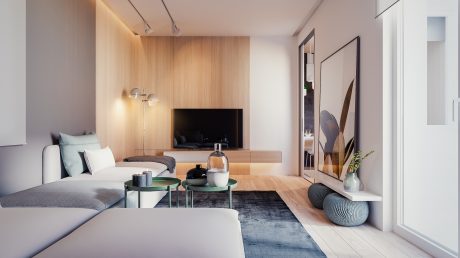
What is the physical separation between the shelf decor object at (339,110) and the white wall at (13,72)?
127 inches

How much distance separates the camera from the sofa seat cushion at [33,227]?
4.39ft

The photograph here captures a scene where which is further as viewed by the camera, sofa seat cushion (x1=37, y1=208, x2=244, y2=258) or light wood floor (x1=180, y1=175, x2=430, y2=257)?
light wood floor (x1=180, y1=175, x2=430, y2=257)

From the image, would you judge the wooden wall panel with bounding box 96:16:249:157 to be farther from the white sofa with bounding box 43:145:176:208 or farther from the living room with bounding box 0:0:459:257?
the white sofa with bounding box 43:145:176:208

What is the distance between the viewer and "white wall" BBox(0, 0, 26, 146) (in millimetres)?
2734

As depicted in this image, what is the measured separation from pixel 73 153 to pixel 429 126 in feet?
11.3

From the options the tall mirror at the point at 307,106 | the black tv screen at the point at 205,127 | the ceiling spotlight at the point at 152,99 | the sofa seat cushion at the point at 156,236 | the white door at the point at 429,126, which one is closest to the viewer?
the sofa seat cushion at the point at 156,236

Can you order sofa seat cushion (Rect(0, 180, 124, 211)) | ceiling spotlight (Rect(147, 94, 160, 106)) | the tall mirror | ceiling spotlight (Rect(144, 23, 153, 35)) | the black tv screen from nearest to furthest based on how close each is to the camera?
sofa seat cushion (Rect(0, 180, 124, 211))
ceiling spotlight (Rect(144, 23, 153, 35))
ceiling spotlight (Rect(147, 94, 160, 106))
the tall mirror
the black tv screen

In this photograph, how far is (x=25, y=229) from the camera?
1526 millimetres

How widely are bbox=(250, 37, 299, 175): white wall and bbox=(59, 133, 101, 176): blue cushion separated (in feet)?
11.5

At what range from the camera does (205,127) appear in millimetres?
6465

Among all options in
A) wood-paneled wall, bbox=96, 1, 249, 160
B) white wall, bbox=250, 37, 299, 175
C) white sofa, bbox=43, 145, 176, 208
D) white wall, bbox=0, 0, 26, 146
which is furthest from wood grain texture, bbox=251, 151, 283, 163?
white wall, bbox=0, 0, 26, 146

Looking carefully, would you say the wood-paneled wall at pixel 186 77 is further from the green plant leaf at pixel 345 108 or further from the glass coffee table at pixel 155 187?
the glass coffee table at pixel 155 187

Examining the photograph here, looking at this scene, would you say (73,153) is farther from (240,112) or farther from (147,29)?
(240,112)

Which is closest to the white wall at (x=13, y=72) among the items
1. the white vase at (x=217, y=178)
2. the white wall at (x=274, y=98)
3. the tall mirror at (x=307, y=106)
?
the white vase at (x=217, y=178)
